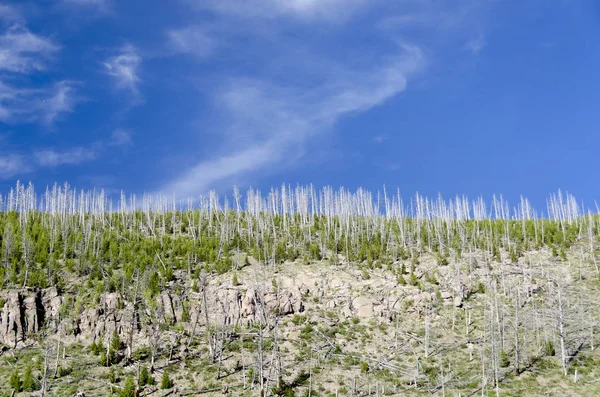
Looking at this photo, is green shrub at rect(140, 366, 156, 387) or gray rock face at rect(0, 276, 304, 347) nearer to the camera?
green shrub at rect(140, 366, 156, 387)

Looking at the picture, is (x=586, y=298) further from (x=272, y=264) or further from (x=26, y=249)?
(x=26, y=249)

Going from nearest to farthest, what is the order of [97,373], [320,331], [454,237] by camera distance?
[97,373]
[320,331]
[454,237]

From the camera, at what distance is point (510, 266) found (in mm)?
52281

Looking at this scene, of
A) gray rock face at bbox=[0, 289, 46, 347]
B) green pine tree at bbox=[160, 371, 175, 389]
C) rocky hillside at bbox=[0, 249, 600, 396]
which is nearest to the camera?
green pine tree at bbox=[160, 371, 175, 389]

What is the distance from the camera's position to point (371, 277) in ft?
168

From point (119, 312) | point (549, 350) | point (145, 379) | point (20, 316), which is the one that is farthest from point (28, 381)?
point (549, 350)

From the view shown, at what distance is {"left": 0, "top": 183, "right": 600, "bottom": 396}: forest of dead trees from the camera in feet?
120

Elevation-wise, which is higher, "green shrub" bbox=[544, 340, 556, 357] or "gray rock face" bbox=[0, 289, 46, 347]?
"gray rock face" bbox=[0, 289, 46, 347]

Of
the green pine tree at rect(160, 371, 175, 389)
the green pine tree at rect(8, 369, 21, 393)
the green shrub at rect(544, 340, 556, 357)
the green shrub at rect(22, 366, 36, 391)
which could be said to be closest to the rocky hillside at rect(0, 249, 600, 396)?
the green shrub at rect(544, 340, 556, 357)

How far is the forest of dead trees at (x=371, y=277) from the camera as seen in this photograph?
36.4 m

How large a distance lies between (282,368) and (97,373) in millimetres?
12728

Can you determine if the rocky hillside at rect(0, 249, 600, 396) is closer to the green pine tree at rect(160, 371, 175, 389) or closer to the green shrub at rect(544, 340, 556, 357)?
the green shrub at rect(544, 340, 556, 357)

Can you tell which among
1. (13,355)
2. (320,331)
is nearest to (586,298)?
(320,331)

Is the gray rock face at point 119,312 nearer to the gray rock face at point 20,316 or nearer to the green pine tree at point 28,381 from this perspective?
the gray rock face at point 20,316
